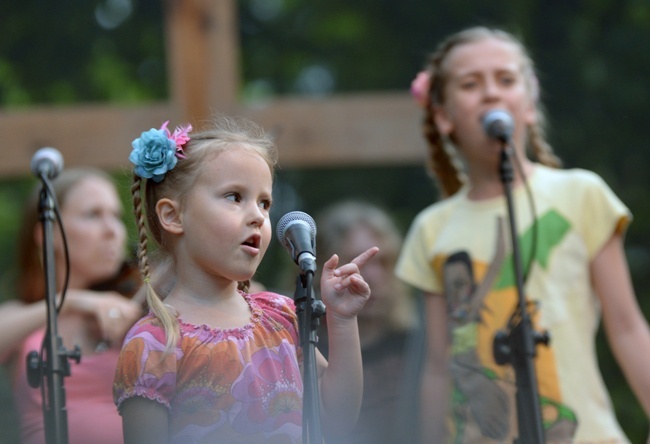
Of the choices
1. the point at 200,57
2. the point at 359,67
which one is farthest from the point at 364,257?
the point at 359,67

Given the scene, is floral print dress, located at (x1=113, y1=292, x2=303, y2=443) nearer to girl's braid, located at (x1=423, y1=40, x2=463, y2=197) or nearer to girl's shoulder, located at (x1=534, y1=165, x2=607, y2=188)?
girl's shoulder, located at (x1=534, y1=165, x2=607, y2=188)

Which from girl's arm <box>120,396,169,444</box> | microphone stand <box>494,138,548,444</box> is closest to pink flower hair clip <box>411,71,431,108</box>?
microphone stand <box>494,138,548,444</box>

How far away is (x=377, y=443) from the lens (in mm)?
3910

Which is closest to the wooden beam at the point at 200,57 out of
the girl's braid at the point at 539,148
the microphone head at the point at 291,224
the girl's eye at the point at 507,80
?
the girl's braid at the point at 539,148

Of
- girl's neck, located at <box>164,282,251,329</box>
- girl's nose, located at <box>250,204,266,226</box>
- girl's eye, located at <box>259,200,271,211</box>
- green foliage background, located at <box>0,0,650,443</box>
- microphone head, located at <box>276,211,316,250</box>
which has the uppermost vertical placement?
green foliage background, located at <box>0,0,650,443</box>

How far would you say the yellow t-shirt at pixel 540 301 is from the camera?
3008 millimetres

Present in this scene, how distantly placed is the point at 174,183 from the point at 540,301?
1.27 m

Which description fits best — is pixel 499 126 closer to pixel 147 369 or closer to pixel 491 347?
pixel 491 347

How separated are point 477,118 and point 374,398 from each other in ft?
4.11

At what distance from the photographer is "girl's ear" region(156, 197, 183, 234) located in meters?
2.26

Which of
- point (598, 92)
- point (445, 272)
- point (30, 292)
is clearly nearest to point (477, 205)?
point (445, 272)

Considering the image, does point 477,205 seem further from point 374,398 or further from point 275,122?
point 275,122

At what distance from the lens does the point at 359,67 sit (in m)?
8.41

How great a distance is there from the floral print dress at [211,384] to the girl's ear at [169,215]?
0.20 m
